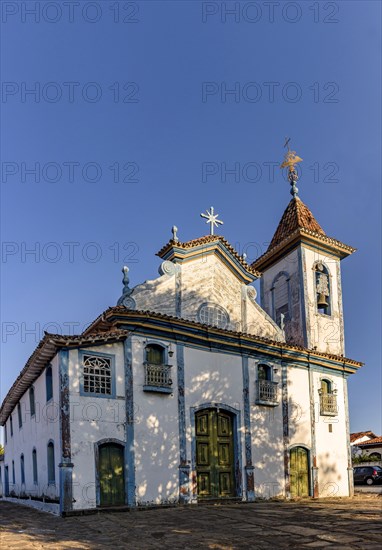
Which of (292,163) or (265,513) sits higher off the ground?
(292,163)

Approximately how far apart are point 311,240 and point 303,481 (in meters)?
9.92

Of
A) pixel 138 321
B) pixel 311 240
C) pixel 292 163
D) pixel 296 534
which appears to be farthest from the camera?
pixel 292 163

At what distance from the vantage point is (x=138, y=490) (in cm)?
1548

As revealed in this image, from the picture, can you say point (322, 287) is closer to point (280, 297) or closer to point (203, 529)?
point (280, 297)

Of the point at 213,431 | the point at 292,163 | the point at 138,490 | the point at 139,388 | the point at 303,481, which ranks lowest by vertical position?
the point at 303,481

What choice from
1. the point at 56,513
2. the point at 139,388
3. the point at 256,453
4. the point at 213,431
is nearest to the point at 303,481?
the point at 256,453

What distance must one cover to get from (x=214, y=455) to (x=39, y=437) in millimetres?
5836

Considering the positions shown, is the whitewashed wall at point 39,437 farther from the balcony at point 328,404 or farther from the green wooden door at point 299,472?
the balcony at point 328,404

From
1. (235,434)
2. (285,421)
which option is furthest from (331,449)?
(235,434)

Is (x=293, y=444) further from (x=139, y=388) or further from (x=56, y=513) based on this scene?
→ (x=56, y=513)

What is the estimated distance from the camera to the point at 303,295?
22.9 m

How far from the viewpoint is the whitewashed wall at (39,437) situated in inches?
609

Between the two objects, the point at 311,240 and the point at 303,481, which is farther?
the point at 311,240

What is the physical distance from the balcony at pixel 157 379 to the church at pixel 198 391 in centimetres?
4
